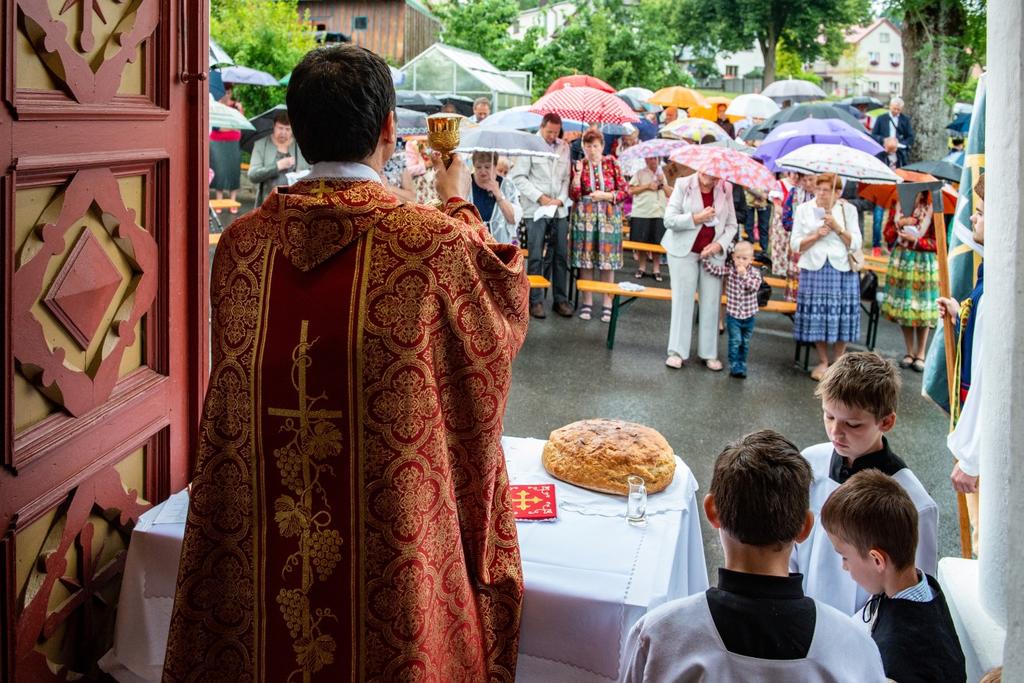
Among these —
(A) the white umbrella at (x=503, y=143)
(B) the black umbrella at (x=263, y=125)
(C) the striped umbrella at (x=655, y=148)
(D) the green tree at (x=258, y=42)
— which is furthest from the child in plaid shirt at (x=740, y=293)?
(D) the green tree at (x=258, y=42)

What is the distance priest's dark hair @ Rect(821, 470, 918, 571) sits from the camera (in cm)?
240

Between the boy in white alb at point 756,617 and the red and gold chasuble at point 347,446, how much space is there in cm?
52

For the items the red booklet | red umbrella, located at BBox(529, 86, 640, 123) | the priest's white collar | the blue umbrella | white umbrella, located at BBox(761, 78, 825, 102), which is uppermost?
white umbrella, located at BBox(761, 78, 825, 102)

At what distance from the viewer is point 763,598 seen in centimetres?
192

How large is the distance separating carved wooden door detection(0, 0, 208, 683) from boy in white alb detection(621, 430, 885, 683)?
159cm

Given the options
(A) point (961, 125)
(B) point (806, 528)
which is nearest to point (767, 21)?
(A) point (961, 125)

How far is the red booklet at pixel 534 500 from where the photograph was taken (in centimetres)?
285

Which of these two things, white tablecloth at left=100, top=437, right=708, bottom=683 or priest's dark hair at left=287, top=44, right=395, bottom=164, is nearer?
priest's dark hair at left=287, top=44, right=395, bottom=164

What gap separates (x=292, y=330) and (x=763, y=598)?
46.0 inches

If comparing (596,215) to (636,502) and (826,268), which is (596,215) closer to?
(826,268)

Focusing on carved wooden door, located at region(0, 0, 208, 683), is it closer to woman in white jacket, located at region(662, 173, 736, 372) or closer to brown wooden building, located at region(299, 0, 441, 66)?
woman in white jacket, located at region(662, 173, 736, 372)

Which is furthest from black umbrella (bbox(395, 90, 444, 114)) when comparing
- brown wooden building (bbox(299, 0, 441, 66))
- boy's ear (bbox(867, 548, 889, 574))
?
brown wooden building (bbox(299, 0, 441, 66))

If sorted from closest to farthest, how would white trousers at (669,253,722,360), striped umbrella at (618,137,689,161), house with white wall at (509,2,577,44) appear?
1. white trousers at (669,253,722,360)
2. striped umbrella at (618,137,689,161)
3. house with white wall at (509,2,577,44)

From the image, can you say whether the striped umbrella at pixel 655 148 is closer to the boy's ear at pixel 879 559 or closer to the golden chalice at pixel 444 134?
the golden chalice at pixel 444 134
